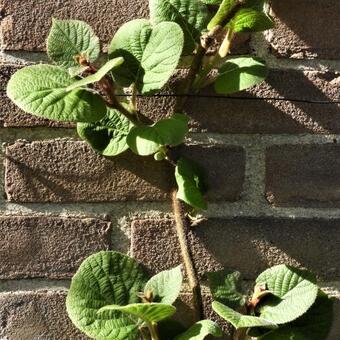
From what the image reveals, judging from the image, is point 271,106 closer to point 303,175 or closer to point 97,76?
point 303,175

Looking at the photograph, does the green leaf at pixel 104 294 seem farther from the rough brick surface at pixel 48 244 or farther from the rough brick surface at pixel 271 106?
the rough brick surface at pixel 271 106

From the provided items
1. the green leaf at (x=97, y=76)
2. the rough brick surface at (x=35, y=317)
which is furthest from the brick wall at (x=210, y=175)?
the green leaf at (x=97, y=76)

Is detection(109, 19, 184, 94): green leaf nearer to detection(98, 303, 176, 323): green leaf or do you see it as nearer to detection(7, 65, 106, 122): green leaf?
detection(7, 65, 106, 122): green leaf

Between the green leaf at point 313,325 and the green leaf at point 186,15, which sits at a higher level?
the green leaf at point 186,15

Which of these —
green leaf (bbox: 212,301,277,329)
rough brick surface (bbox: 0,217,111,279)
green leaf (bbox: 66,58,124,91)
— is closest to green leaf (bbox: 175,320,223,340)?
green leaf (bbox: 212,301,277,329)

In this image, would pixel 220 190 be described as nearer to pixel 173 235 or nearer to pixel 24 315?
pixel 173 235

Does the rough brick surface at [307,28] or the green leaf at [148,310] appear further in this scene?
the rough brick surface at [307,28]

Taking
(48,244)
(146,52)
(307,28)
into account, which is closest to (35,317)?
(48,244)

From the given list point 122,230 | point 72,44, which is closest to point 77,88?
point 72,44
